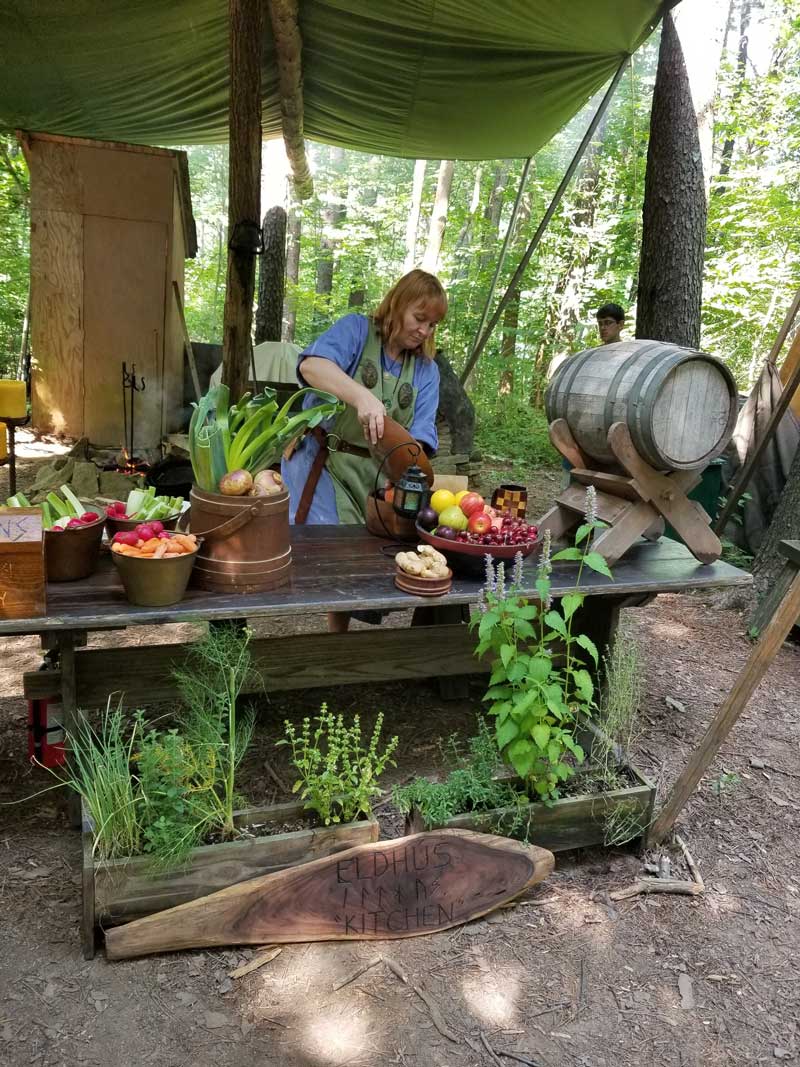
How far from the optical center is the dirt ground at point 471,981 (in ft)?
6.31

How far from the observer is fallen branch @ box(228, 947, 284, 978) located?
82.6 inches

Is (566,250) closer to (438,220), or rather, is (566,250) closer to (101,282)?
(438,220)

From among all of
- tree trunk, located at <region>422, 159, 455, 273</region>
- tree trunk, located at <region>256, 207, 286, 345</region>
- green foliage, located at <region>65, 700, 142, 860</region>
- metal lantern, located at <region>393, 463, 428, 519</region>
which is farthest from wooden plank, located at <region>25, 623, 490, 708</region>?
tree trunk, located at <region>422, 159, 455, 273</region>

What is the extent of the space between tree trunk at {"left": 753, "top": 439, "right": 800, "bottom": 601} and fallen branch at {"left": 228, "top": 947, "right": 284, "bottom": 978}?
406 cm

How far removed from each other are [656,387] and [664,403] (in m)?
0.08

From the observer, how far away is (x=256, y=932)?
7.09 feet

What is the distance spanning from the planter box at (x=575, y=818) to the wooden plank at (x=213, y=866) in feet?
1.04

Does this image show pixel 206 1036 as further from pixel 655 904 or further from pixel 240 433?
pixel 240 433

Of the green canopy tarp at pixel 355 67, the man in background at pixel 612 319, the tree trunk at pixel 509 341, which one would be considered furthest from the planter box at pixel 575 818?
the tree trunk at pixel 509 341

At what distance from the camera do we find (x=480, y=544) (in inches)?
104

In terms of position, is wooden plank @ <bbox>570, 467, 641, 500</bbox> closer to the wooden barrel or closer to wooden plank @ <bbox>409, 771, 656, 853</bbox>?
the wooden barrel

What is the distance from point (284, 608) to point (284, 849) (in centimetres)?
70

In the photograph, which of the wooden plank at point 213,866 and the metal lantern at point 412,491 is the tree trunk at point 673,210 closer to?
the metal lantern at point 412,491

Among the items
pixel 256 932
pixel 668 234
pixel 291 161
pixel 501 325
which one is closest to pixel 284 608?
pixel 256 932
